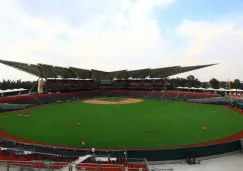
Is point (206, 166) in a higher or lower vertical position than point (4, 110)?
lower

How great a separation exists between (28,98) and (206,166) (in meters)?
54.5

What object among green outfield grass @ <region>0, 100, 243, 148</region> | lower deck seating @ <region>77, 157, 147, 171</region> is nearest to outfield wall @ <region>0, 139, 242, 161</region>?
lower deck seating @ <region>77, 157, 147, 171</region>

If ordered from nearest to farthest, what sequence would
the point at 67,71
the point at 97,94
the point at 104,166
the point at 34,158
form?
1. the point at 104,166
2. the point at 34,158
3. the point at 67,71
4. the point at 97,94

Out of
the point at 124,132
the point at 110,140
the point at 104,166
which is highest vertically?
the point at 104,166

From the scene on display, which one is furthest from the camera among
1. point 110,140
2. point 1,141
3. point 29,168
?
point 110,140

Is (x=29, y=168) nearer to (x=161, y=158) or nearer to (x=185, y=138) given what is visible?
(x=161, y=158)

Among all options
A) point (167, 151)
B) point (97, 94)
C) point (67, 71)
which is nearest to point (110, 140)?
point (167, 151)

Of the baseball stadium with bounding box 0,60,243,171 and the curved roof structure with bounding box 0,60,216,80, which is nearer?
the baseball stadium with bounding box 0,60,243,171

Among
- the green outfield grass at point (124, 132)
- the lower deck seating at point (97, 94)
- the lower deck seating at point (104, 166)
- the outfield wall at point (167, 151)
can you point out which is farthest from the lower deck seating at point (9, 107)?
the lower deck seating at point (104, 166)

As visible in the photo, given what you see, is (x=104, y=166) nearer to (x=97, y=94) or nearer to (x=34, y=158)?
(x=34, y=158)

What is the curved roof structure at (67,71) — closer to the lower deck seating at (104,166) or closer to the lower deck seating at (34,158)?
the lower deck seating at (34,158)

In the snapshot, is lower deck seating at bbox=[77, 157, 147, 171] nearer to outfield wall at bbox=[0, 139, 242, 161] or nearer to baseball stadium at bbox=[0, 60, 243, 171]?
baseball stadium at bbox=[0, 60, 243, 171]

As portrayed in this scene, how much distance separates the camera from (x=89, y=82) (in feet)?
305

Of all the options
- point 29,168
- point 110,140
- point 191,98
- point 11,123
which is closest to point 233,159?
point 110,140
